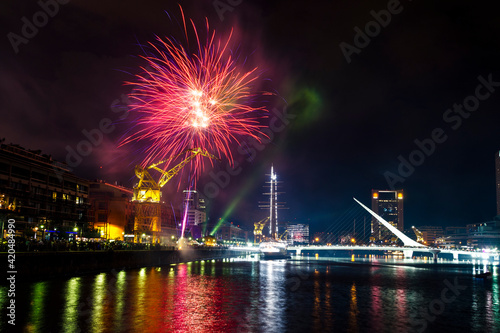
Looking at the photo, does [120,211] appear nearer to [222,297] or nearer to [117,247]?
[117,247]

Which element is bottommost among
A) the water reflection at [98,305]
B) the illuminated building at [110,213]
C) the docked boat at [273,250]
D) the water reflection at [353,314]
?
the docked boat at [273,250]

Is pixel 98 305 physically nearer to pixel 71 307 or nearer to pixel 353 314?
pixel 71 307

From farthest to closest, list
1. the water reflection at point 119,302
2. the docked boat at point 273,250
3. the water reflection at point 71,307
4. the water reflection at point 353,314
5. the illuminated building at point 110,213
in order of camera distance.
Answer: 1. the docked boat at point 273,250
2. the illuminated building at point 110,213
3. the water reflection at point 353,314
4. the water reflection at point 119,302
5. the water reflection at point 71,307

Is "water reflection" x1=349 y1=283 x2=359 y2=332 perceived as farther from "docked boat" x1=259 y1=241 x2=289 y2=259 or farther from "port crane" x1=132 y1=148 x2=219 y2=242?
"docked boat" x1=259 y1=241 x2=289 y2=259

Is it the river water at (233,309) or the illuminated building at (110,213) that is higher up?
the illuminated building at (110,213)

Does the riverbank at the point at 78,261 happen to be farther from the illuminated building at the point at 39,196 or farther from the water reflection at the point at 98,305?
the illuminated building at the point at 39,196

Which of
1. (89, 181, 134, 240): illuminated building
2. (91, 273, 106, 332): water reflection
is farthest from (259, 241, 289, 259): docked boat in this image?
(91, 273, 106, 332): water reflection

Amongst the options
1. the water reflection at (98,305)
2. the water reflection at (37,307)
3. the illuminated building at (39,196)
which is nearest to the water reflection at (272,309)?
the water reflection at (98,305)
